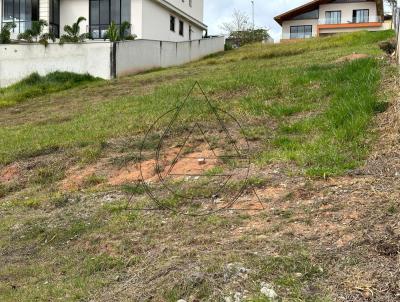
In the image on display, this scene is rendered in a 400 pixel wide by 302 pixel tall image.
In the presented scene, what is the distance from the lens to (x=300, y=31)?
5225cm

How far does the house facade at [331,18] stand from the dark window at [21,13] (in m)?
28.2

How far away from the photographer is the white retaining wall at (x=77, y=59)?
22.7 m

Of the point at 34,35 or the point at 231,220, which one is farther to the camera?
the point at 34,35

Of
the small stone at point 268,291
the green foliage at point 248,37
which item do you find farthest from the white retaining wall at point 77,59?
the green foliage at point 248,37

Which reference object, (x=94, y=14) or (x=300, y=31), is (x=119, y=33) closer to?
(x=94, y=14)

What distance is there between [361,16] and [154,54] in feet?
99.4

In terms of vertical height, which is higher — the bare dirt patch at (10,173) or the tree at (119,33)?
the tree at (119,33)

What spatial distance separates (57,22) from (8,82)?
22.4ft

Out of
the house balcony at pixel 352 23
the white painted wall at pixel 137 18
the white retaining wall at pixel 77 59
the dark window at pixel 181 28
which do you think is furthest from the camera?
the house balcony at pixel 352 23

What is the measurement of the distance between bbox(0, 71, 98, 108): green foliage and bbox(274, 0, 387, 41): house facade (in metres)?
32.5

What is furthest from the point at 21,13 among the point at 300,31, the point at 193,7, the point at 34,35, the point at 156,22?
the point at 300,31

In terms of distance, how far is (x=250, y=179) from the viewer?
584 centimetres

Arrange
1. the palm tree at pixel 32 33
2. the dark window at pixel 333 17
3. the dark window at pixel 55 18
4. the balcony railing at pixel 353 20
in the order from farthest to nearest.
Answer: the dark window at pixel 333 17 → the balcony railing at pixel 353 20 → the dark window at pixel 55 18 → the palm tree at pixel 32 33

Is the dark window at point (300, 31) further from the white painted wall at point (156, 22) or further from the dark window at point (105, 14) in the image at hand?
the dark window at point (105, 14)
